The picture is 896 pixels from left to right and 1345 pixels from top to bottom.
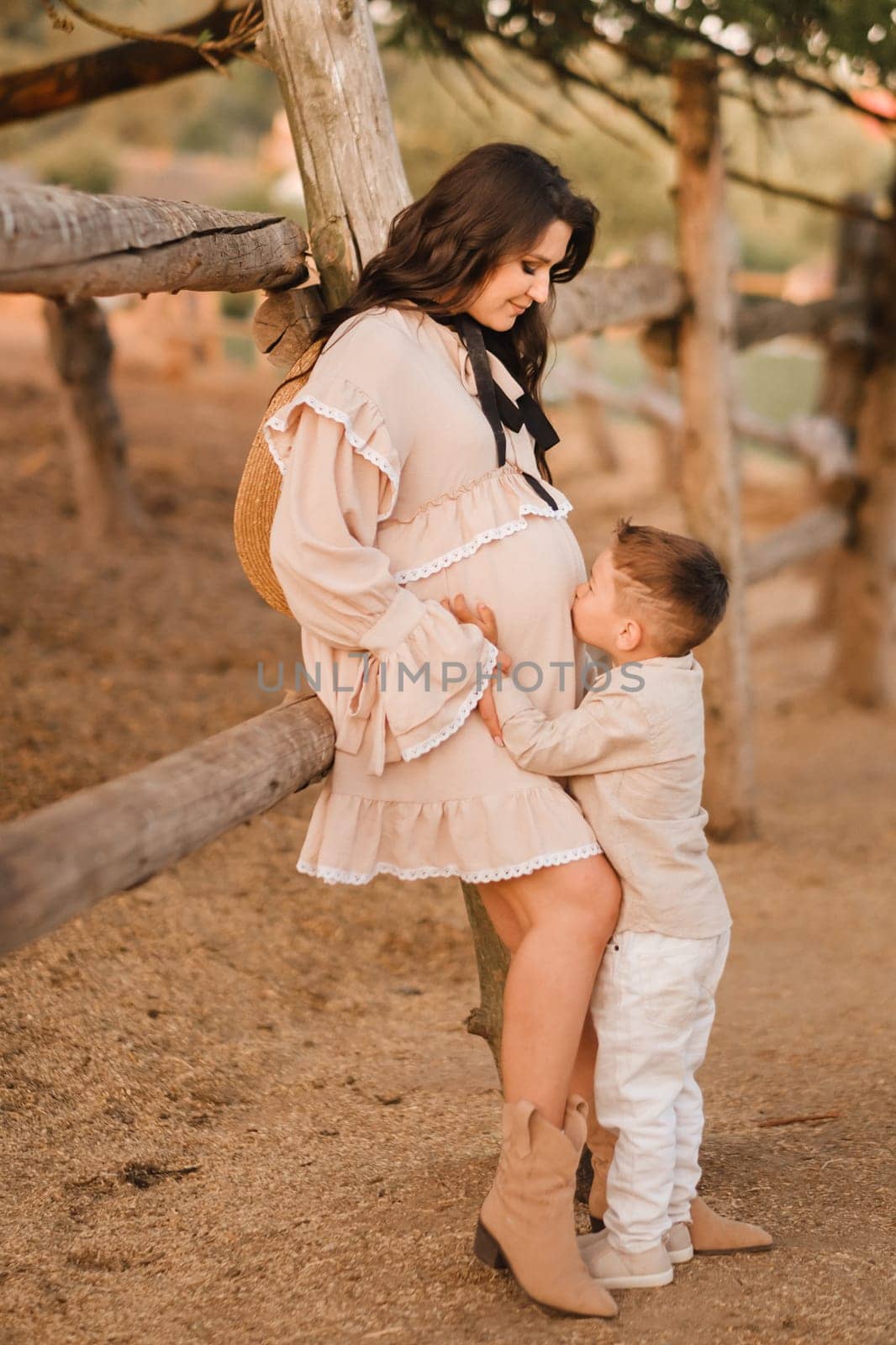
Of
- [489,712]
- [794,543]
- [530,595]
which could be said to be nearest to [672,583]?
[530,595]

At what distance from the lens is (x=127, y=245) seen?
149 centimetres

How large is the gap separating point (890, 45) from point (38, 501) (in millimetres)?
4434

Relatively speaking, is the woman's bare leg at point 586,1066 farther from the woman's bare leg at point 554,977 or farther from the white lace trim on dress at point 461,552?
the white lace trim on dress at point 461,552

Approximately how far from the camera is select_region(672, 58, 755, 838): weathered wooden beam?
13.5ft

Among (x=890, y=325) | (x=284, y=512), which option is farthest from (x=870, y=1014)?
A: (x=890, y=325)

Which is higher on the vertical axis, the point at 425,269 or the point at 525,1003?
the point at 425,269

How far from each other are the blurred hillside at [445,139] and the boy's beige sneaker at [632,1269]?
9.15ft

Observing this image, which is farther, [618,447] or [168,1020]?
[618,447]

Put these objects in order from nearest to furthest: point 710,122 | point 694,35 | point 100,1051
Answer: point 100,1051, point 694,35, point 710,122

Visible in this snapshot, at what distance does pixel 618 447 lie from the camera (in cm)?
1171

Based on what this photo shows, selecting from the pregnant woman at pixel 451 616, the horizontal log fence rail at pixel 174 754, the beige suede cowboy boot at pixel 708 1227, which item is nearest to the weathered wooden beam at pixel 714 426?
the horizontal log fence rail at pixel 174 754

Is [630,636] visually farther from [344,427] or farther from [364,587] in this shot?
[344,427]

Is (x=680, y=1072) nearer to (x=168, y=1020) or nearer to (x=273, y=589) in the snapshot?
(x=273, y=589)

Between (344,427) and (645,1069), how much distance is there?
998 millimetres
